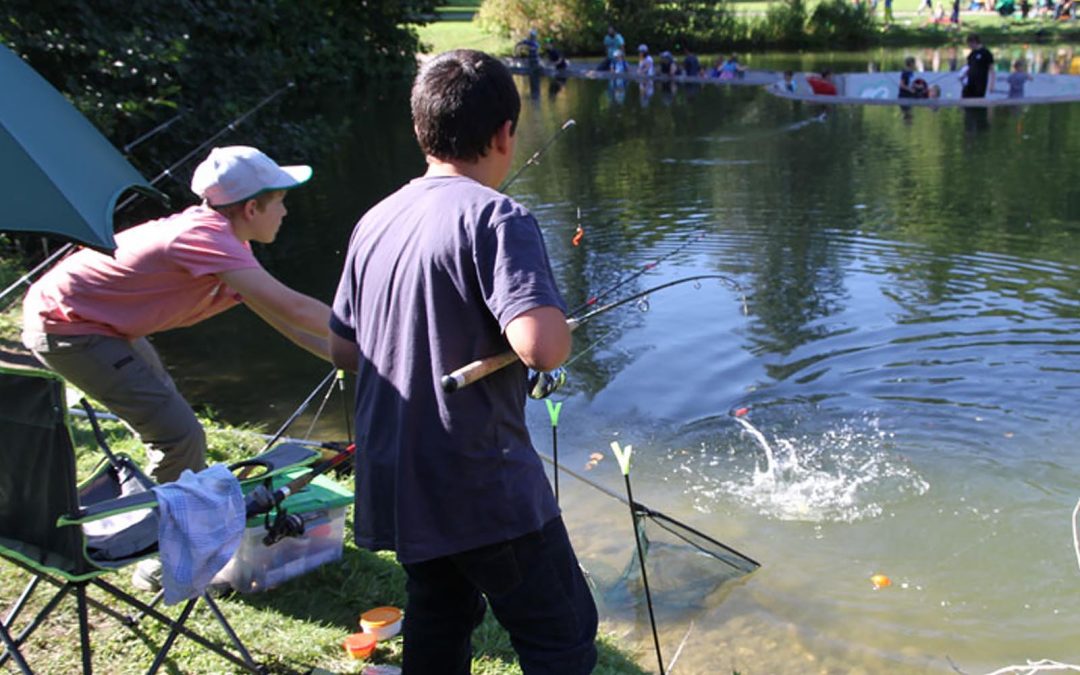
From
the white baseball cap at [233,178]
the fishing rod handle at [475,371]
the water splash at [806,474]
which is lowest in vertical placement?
the water splash at [806,474]

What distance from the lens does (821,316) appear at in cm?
830

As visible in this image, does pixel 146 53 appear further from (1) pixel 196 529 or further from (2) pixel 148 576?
(1) pixel 196 529

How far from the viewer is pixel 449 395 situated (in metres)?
2.18

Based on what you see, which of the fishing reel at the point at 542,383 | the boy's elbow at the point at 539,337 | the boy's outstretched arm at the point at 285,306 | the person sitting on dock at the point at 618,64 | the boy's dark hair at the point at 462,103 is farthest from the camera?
the person sitting on dock at the point at 618,64

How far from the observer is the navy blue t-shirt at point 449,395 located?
2135mm

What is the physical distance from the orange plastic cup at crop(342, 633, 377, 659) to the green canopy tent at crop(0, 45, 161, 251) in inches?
57.6

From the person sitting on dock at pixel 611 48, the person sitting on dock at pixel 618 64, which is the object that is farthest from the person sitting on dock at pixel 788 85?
the person sitting on dock at pixel 611 48

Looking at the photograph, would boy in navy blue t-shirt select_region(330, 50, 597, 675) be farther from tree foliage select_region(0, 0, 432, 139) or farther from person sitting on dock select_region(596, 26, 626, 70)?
person sitting on dock select_region(596, 26, 626, 70)

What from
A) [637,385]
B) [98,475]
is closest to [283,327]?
[98,475]

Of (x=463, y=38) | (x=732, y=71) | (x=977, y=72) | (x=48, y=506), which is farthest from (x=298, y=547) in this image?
(x=463, y=38)

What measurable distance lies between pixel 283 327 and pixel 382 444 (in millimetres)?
1074

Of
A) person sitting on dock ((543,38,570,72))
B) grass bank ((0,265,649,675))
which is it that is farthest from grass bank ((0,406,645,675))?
person sitting on dock ((543,38,570,72))

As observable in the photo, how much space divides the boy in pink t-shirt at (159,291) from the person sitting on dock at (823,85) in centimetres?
2009

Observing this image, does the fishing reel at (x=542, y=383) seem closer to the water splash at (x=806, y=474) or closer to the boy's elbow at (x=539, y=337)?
the boy's elbow at (x=539, y=337)
